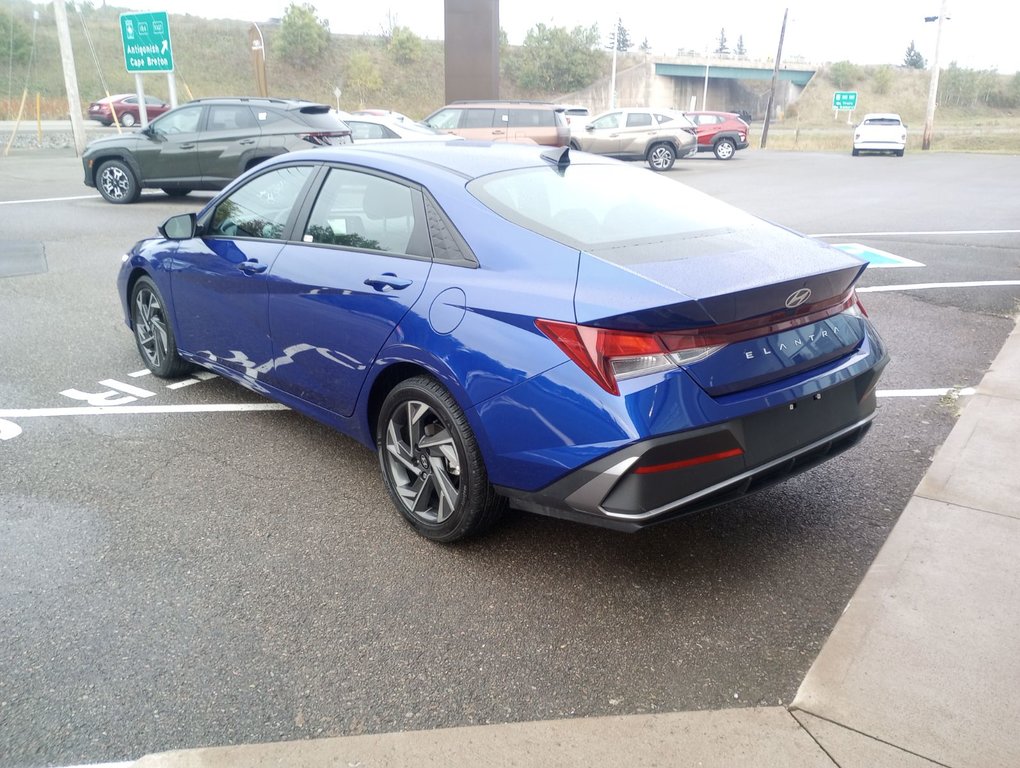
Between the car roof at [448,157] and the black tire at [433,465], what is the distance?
102 cm

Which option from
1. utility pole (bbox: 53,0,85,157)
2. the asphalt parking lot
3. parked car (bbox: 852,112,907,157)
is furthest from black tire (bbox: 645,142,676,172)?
the asphalt parking lot

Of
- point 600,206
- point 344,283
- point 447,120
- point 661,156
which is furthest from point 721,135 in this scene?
point 344,283

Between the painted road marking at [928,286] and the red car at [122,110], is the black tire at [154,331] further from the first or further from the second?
the red car at [122,110]

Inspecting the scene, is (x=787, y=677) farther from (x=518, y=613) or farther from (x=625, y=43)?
(x=625, y=43)

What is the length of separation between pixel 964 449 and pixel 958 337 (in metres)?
2.62

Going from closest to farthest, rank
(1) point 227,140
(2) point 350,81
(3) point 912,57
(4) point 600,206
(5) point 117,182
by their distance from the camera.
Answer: (4) point 600,206, (1) point 227,140, (5) point 117,182, (2) point 350,81, (3) point 912,57

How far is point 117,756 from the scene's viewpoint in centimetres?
245

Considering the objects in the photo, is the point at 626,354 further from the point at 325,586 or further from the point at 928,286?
the point at 928,286

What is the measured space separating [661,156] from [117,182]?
15.4 metres

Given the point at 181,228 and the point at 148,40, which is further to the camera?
the point at 148,40

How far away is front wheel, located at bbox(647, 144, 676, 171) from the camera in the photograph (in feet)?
81.0

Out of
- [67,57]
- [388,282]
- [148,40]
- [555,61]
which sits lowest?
[388,282]

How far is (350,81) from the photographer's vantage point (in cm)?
6762

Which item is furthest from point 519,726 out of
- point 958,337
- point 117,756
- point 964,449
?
point 958,337
